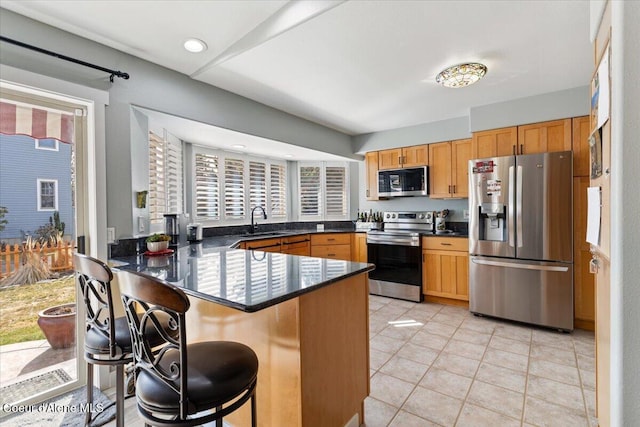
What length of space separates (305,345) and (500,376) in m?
1.79

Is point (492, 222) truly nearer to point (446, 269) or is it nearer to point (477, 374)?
point (446, 269)

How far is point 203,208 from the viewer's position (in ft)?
13.2

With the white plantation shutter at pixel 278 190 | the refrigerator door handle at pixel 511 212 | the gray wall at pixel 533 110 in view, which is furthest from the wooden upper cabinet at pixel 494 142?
the white plantation shutter at pixel 278 190

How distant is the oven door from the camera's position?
157 inches

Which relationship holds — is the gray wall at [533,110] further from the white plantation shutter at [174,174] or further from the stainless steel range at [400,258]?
the white plantation shutter at [174,174]

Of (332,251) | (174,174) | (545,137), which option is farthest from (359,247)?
(174,174)

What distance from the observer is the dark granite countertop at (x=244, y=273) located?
46.9 inches

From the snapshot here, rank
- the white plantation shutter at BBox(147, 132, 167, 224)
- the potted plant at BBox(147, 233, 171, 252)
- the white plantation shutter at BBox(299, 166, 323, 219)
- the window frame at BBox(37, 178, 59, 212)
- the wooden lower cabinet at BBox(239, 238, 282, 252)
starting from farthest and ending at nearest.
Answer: the white plantation shutter at BBox(299, 166, 323, 219)
the wooden lower cabinet at BBox(239, 238, 282, 252)
the white plantation shutter at BBox(147, 132, 167, 224)
the potted plant at BBox(147, 233, 171, 252)
the window frame at BBox(37, 178, 59, 212)

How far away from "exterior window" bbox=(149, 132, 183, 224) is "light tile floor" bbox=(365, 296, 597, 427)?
2.51 meters

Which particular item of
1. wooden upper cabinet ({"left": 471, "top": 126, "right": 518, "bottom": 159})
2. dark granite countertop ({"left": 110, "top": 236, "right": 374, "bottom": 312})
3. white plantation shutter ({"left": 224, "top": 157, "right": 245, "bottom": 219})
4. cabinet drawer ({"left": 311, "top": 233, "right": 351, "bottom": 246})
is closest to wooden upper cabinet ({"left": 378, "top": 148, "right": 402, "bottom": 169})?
wooden upper cabinet ({"left": 471, "top": 126, "right": 518, "bottom": 159})

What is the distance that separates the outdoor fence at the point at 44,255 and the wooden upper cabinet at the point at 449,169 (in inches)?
161

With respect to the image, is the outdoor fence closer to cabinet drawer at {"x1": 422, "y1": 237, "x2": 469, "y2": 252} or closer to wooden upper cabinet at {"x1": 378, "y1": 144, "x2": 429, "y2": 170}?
cabinet drawer at {"x1": 422, "y1": 237, "x2": 469, "y2": 252}

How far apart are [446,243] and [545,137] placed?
1.60 meters

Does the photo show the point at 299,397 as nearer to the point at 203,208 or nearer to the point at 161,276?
the point at 161,276
